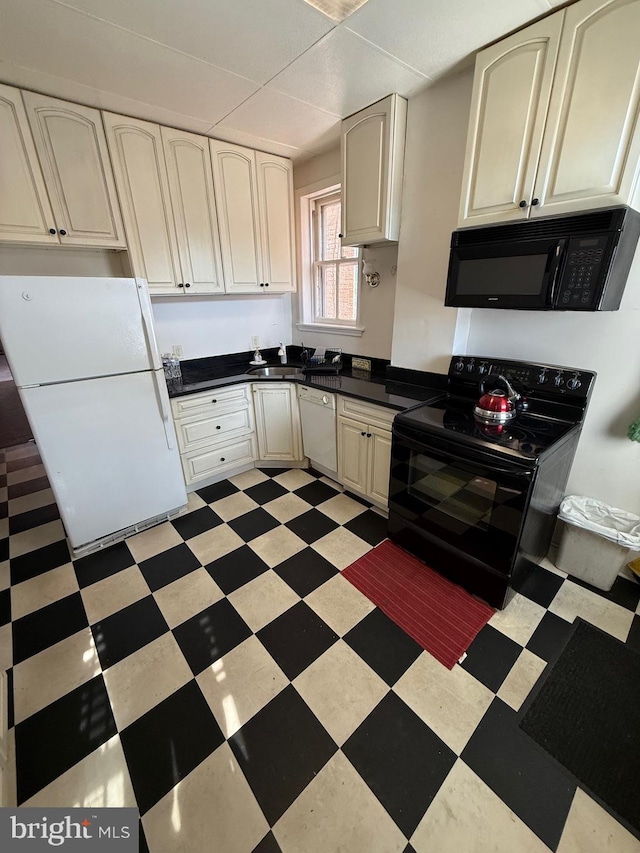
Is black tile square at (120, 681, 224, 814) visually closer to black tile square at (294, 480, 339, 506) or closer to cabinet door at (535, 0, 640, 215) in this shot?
black tile square at (294, 480, 339, 506)

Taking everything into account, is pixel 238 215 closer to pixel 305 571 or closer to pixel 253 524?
pixel 253 524

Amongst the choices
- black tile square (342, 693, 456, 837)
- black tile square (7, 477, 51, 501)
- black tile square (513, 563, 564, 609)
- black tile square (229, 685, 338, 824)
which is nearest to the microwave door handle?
black tile square (513, 563, 564, 609)

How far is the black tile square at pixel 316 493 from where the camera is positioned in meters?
2.65

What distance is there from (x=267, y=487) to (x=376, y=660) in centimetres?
159

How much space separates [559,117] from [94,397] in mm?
2601

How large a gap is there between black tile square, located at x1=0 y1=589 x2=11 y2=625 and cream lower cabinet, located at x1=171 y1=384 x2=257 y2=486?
1160mm

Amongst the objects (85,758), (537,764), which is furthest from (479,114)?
(85,758)

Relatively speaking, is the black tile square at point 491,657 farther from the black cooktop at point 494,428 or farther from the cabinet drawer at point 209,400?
the cabinet drawer at point 209,400

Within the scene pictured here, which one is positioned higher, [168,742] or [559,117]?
[559,117]

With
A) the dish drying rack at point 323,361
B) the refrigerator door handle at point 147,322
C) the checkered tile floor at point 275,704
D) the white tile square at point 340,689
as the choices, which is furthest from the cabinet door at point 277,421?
the white tile square at point 340,689

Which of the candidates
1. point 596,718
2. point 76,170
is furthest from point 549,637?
point 76,170

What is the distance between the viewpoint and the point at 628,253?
1.48 meters

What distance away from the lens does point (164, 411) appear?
2246mm

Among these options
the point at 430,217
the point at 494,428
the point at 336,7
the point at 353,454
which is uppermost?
the point at 336,7
